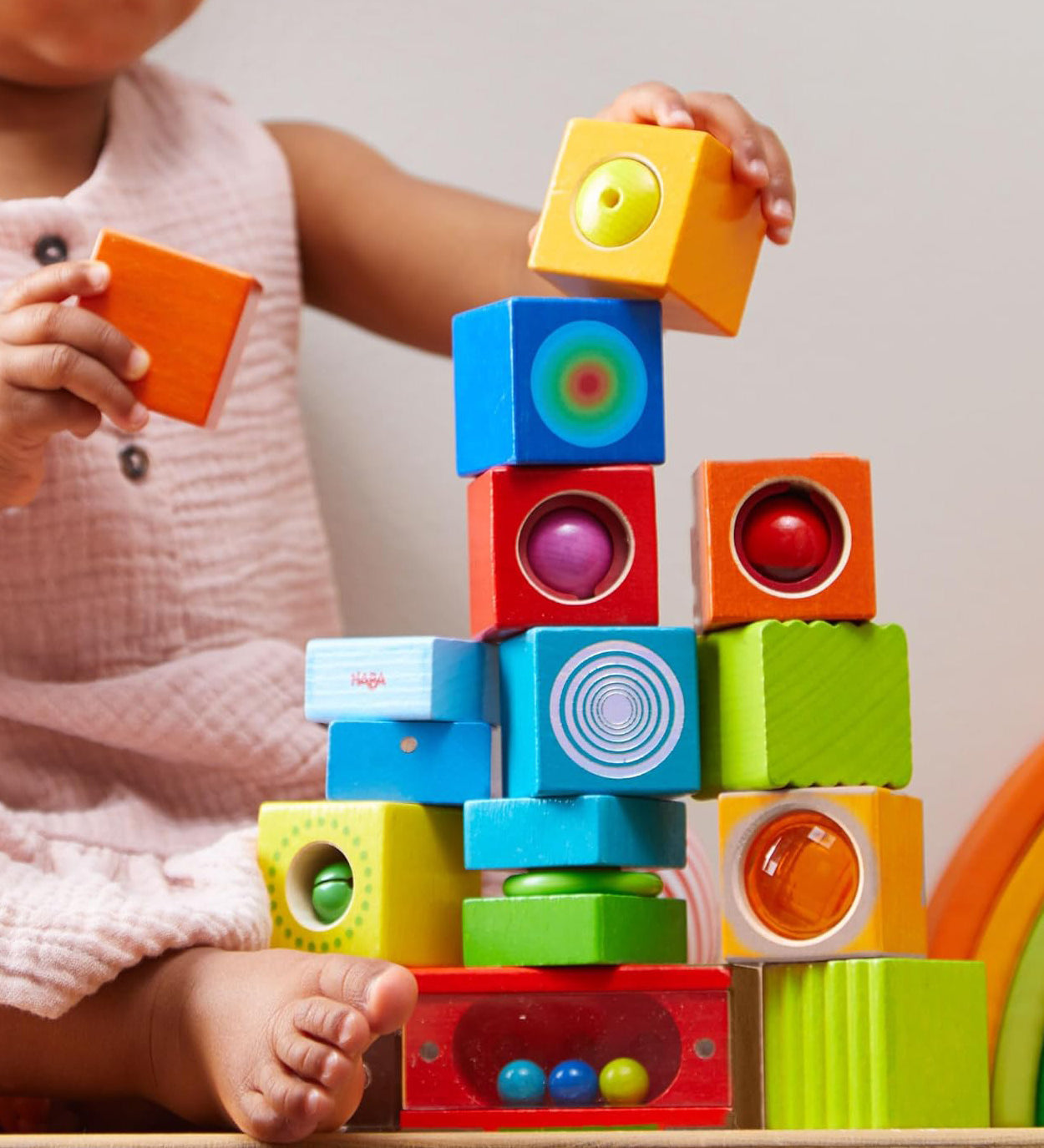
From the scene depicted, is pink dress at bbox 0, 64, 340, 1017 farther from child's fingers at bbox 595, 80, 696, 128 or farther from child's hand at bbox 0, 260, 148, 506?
child's fingers at bbox 595, 80, 696, 128

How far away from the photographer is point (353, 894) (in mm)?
692

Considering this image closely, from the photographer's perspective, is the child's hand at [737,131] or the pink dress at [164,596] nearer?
the child's hand at [737,131]

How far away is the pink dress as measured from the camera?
859 mm

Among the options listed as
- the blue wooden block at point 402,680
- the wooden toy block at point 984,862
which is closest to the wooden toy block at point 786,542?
the blue wooden block at point 402,680

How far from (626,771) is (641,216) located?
241 mm

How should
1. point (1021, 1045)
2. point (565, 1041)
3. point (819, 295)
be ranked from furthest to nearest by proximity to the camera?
point (819, 295) → point (1021, 1045) → point (565, 1041)

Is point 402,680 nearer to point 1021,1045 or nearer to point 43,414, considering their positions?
point 43,414

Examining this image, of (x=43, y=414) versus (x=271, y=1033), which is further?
(x=43, y=414)

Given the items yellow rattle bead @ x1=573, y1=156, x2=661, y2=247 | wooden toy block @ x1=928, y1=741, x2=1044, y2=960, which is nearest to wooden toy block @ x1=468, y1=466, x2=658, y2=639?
yellow rattle bead @ x1=573, y1=156, x2=661, y2=247

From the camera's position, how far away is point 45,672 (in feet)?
2.96

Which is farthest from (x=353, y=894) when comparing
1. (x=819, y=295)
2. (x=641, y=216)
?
(x=819, y=295)

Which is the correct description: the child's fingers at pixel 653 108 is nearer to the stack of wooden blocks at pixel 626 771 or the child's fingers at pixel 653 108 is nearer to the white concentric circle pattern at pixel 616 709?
the stack of wooden blocks at pixel 626 771

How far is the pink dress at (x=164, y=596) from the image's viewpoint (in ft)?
2.82

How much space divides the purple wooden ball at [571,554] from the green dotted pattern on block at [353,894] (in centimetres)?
14
